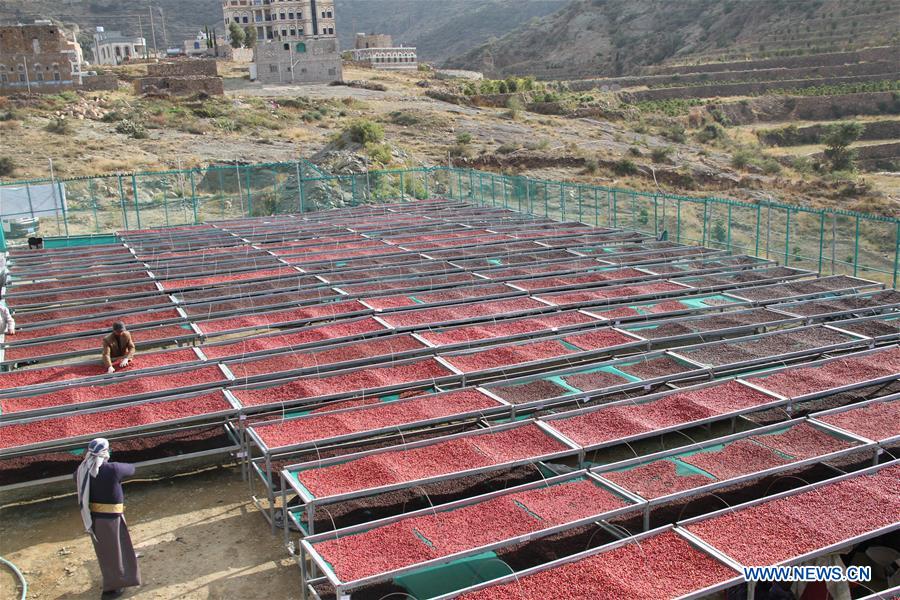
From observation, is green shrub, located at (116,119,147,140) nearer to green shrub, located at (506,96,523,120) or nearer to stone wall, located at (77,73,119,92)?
stone wall, located at (77,73,119,92)

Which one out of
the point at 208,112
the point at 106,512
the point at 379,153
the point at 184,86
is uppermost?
the point at 184,86

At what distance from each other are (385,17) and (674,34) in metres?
106

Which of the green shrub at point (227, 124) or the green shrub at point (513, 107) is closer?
the green shrub at point (227, 124)

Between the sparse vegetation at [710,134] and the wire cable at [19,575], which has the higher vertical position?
the sparse vegetation at [710,134]

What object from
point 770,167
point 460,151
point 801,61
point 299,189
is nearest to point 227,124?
point 460,151

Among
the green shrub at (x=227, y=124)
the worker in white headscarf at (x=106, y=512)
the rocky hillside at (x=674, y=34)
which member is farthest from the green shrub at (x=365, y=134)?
the rocky hillside at (x=674, y=34)

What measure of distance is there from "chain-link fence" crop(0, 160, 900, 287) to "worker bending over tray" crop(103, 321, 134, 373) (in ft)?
47.7

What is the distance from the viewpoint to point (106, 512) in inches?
298

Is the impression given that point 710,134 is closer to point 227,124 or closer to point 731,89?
point 731,89

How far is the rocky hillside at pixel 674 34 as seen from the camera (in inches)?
3051

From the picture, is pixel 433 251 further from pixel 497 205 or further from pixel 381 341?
pixel 497 205

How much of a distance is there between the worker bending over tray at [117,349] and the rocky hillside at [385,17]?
445ft

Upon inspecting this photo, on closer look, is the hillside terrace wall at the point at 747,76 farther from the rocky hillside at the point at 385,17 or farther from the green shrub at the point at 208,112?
the rocky hillside at the point at 385,17

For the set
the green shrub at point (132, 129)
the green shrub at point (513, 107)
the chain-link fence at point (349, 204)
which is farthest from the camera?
the green shrub at point (513, 107)
